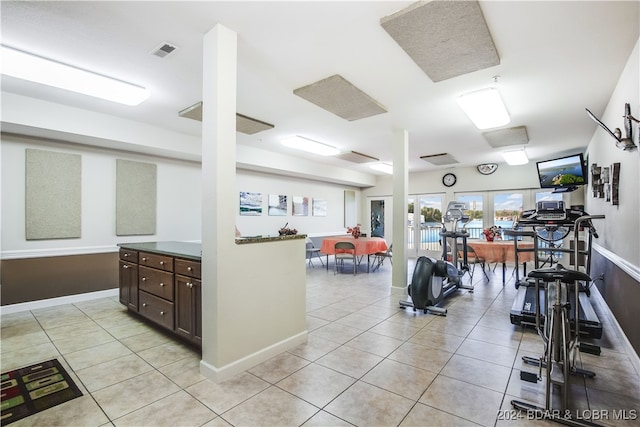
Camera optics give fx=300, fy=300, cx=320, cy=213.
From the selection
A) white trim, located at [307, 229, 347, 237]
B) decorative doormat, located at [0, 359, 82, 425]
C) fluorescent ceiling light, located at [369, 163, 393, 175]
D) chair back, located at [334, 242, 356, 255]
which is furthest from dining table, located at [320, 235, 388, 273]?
decorative doormat, located at [0, 359, 82, 425]

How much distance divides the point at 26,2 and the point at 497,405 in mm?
4348

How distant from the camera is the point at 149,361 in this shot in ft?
8.81

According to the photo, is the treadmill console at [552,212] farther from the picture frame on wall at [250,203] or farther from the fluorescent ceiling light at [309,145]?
the picture frame on wall at [250,203]

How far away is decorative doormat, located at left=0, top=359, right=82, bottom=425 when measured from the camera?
2.01 m

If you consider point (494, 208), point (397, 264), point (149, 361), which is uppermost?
point (494, 208)

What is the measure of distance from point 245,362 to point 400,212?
11.4 ft

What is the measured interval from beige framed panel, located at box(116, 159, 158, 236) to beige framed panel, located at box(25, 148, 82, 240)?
53cm

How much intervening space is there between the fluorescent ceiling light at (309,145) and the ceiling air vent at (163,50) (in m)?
2.94

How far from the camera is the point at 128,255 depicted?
3.82 meters

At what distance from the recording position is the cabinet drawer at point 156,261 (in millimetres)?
3037

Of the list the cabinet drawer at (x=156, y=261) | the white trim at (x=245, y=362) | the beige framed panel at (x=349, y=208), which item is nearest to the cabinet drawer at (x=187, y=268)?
the cabinet drawer at (x=156, y=261)

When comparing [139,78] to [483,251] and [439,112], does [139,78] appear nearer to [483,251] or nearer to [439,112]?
[439,112]

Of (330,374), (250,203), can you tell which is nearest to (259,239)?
(330,374)

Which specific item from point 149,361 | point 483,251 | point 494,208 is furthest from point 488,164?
point 149,361
